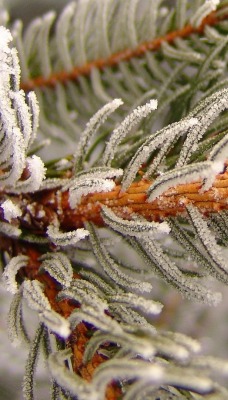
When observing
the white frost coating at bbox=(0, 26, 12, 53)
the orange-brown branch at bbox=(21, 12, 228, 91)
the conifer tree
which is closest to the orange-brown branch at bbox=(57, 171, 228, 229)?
the conifer tree

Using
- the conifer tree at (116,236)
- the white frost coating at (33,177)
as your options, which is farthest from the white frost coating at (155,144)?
the white frost coating at (33,177)

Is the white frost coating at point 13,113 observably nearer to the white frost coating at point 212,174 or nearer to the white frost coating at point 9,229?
the white frost coating at point 9,229

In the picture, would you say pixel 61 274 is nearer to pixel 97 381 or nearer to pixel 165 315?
pixel 97 381

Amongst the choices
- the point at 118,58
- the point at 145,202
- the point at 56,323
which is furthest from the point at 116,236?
the point at 118,58

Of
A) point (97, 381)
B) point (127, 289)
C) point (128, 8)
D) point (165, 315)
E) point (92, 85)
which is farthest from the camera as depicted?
point (165, 315)

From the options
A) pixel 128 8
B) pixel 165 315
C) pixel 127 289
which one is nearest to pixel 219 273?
pixel 127 289

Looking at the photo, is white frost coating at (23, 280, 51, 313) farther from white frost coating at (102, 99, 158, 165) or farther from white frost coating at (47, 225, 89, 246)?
white frost coating at (102, 99, 158, 165)
